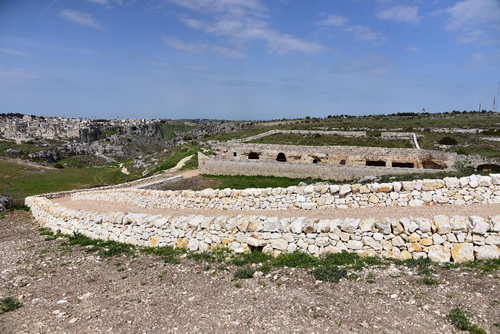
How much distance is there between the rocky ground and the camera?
218 inches

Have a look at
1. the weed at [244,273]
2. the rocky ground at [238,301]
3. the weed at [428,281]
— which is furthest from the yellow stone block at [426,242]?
the weed at [244,273]

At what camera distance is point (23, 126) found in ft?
438

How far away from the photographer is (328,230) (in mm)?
8523

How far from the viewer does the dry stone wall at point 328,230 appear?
24.7 feet

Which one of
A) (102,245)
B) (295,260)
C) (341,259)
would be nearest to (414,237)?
(341,259)

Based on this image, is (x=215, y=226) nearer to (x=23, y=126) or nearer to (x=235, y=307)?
(x=235, y=307)

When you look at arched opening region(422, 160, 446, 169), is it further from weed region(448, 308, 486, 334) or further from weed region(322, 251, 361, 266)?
weed region(448, 308, 486, 334)

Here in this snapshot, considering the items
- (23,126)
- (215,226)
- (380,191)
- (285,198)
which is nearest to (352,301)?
(215,226)

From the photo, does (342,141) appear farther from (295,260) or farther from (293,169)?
(295,260)

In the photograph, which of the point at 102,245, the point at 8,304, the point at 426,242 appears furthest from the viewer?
the point at 102,245

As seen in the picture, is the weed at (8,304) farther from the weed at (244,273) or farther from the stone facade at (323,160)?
the stone facade at (323,160)

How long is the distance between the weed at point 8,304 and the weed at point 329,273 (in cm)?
708

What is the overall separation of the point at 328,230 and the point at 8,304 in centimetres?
805

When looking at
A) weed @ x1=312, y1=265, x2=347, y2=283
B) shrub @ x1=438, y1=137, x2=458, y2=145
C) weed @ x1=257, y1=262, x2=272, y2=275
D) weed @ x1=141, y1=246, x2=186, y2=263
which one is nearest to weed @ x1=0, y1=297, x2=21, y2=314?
weed @ x1=141, y1=246, x2=186, y2=263
